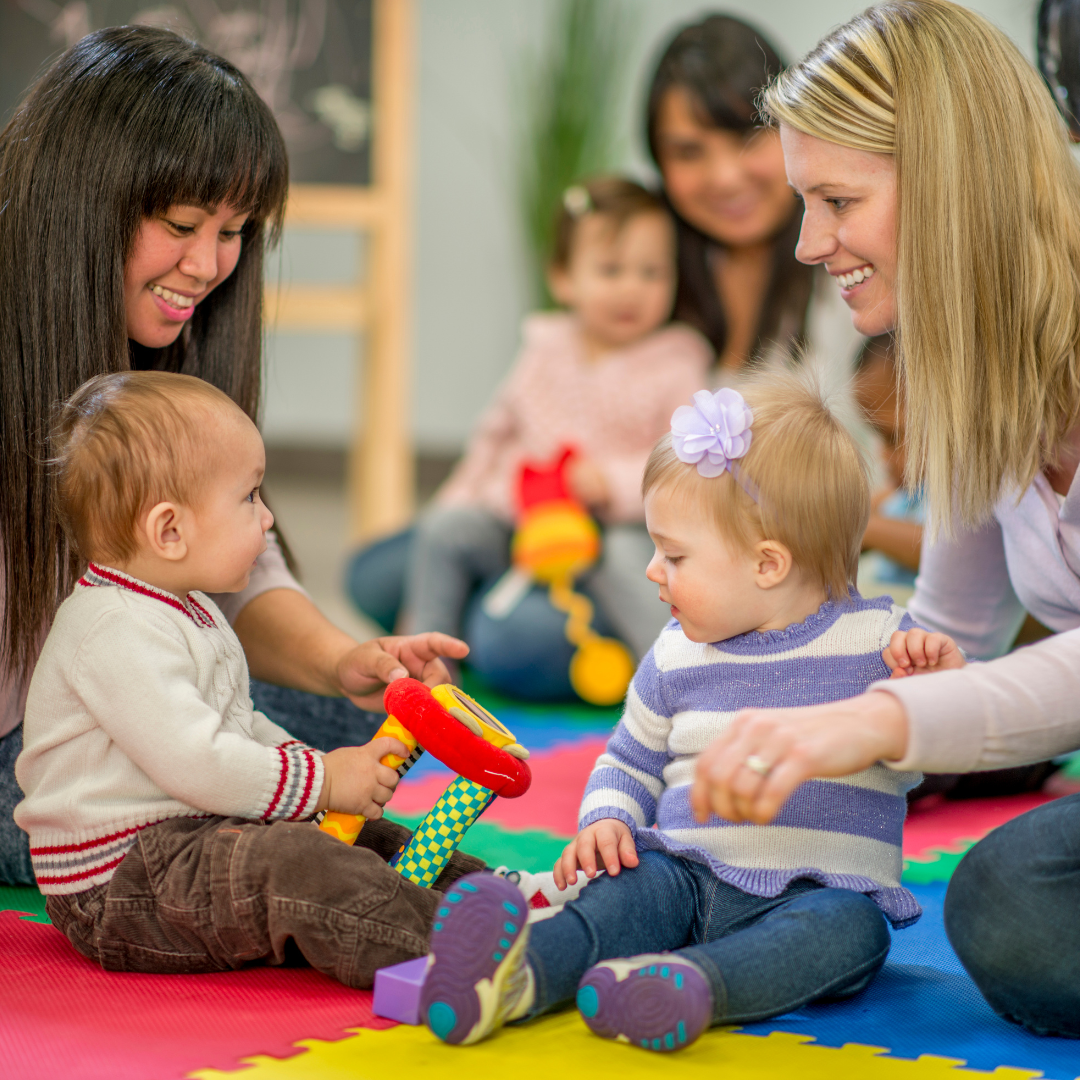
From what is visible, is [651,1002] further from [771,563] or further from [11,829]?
[11,829]

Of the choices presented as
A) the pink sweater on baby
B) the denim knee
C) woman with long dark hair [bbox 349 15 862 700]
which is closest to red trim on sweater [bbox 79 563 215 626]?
woman with long dark hair [bbox 349 15 862 700]

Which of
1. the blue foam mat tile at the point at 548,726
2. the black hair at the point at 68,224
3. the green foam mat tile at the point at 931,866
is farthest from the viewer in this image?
the blue foam mat tile at the point at 548,726

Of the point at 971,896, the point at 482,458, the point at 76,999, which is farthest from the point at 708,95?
the point at 76,999

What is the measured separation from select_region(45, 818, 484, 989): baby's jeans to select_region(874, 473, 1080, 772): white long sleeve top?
0.39 m

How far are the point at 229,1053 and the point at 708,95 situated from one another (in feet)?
5.92

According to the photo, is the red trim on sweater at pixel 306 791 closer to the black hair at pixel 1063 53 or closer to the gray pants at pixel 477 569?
the black hair at pixel 1063 53

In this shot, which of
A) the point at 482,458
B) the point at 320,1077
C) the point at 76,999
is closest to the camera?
the point at 320,1077

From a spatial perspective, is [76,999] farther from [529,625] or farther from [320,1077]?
[529,625]

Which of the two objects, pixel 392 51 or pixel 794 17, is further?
pixel 794 17

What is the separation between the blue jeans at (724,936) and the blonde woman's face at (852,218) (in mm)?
496

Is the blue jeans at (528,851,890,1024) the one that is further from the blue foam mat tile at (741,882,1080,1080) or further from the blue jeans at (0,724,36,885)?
the blue jeans at (0,724,36,885)

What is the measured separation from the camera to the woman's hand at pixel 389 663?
1.14 meters

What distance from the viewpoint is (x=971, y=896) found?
936 millimetres

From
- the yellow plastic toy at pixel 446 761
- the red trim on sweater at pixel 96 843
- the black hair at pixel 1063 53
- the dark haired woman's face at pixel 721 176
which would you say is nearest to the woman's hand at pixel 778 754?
the yellow plastic toy at pixel 446 761
